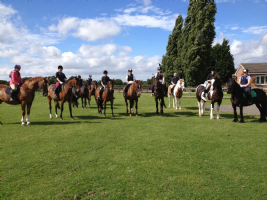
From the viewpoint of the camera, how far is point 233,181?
13.3 ft

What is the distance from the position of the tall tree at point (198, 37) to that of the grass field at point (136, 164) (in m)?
25.5

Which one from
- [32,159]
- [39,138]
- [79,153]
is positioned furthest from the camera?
[39,138]

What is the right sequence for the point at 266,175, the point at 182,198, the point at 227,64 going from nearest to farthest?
the point at 182,198 < the point at 266,175 < the point at 227,64

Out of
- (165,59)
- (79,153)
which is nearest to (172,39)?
(165,59)

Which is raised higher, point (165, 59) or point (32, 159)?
point (165, 59)

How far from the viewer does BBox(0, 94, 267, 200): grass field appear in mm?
3725

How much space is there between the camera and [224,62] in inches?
1849

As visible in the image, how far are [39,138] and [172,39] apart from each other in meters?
40.2

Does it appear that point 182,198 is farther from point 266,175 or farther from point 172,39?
point 172,39

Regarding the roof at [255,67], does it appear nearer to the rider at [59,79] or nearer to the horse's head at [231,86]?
the horse's head at [231,86]

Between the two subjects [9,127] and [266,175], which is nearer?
[266,175]

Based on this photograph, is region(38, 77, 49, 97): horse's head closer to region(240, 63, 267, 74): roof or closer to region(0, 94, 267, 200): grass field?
region(0, 94, 267, 200): grass field

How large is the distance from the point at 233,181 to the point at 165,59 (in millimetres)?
41562

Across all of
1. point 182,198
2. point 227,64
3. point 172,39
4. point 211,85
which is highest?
point 172,39
